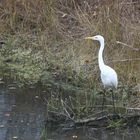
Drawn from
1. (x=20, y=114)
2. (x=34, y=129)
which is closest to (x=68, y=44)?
(x=20, y=114)

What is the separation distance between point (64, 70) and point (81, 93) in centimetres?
121

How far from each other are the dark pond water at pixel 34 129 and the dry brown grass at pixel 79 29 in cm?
146

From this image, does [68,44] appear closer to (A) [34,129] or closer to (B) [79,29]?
(B) [79,29]

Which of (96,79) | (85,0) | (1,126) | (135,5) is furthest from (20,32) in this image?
(1,126)

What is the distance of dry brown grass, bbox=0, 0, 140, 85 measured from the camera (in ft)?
33.7

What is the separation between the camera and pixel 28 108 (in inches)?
358

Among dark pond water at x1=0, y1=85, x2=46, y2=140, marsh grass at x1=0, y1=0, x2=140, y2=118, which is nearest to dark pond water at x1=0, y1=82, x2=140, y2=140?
dark pond water at x1=0, y1=85, x2=46, y2=140

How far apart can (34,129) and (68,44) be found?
3.97 metres

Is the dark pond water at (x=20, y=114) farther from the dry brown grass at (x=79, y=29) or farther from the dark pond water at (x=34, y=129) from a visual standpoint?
the dry brown grass at (x=79, y=29)

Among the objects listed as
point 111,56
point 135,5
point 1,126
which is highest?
point 135,5

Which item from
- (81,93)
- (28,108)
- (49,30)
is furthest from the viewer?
(49,30)

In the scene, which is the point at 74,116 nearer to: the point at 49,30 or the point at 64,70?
the point at 64,70

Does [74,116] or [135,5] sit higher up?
[135,5]

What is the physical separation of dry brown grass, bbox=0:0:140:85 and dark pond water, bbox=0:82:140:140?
146 cm
